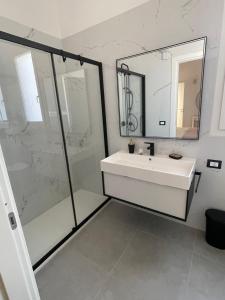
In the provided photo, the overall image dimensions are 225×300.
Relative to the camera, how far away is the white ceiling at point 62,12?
5.97ft

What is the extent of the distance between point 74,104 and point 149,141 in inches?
47.5

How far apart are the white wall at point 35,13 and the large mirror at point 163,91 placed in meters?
1.12

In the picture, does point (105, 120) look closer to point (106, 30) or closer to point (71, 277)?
point (106, 30)

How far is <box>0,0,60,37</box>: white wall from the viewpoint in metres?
1.82

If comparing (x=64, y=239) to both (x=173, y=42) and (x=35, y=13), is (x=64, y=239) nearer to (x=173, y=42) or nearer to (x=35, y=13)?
(x=173, y=42)

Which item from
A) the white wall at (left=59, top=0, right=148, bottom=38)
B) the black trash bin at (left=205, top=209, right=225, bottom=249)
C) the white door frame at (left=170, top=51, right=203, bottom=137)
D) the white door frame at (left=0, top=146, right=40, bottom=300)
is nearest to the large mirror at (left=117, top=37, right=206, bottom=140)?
the white door frame at (left=170, top=51, right=203, bottom=137)

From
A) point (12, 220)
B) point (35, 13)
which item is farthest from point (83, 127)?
point (12, 220)

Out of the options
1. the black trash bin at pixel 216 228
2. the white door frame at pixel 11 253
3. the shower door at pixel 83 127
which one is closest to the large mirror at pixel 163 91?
the shower door at pixel 83 127

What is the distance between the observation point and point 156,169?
66.2 inches

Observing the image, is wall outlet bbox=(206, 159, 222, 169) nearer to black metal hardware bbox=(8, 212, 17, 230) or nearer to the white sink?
the white sink

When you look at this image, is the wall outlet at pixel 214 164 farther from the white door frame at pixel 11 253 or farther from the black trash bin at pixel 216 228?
the white door frame at pixel 11 253

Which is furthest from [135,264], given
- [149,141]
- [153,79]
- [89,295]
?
[153,79]

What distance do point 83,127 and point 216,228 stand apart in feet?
6.61

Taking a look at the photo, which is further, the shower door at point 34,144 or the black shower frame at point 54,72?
the shower door at point 34,144
